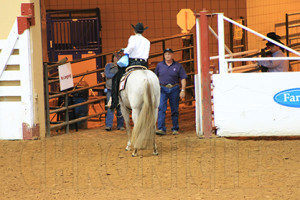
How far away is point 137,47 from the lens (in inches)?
349

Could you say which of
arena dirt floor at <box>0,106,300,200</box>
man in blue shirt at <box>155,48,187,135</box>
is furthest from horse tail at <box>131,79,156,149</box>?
man in blue shirt at <box>155,48,187,135</box>

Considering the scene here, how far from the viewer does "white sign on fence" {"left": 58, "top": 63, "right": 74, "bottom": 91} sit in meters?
11.0

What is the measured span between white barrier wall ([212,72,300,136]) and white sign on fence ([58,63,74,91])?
3.32m

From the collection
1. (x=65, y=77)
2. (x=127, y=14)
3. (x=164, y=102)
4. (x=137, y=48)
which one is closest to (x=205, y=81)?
(x=164, y=102)

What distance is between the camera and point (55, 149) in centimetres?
919

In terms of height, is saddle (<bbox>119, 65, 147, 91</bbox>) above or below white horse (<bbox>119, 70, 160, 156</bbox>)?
above

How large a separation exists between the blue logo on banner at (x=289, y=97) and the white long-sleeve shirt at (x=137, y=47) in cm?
246

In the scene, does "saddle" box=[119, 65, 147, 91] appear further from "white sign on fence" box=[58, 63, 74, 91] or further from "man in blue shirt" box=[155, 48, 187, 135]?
"white sign on fence" box=[58, 63, 74, 91]

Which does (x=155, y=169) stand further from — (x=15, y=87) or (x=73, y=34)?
(x=73, y=34)

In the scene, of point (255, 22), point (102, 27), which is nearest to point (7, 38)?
point (102, 27)

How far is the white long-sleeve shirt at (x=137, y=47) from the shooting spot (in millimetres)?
8797

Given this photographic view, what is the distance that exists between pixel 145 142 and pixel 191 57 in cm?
674

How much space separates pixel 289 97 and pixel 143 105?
2722mm

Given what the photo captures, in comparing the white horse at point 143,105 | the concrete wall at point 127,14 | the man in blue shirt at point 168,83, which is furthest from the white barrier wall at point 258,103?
the concrete wall at point 127,14
